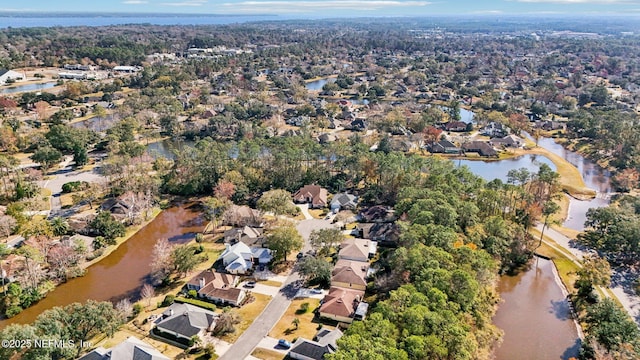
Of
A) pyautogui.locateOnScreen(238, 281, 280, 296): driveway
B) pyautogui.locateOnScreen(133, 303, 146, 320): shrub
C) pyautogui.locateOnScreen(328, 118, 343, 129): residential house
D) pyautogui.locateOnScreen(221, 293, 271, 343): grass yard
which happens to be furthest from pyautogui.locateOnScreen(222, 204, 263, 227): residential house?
pyautogui.locateOnScreen(328, 118, 343, 129): residential house

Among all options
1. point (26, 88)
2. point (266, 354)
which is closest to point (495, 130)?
point (266, 354)

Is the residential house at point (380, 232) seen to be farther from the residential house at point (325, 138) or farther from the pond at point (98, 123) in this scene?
the pond at point (98, 123)

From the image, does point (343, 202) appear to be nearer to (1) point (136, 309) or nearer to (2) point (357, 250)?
(2) point (357, 250)

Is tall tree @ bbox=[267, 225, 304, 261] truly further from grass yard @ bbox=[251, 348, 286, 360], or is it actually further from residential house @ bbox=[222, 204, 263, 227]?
grass yard @ bbox=[251, 348, 286, 360]

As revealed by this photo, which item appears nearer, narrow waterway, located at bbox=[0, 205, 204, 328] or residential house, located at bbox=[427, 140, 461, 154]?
narrow waterway, located at bbox=[0, 205, 204, 328]

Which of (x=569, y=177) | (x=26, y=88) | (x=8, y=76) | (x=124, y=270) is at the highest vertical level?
(x=8, y=76)

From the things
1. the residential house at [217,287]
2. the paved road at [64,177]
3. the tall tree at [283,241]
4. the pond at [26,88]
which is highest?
the pond at [26,88]

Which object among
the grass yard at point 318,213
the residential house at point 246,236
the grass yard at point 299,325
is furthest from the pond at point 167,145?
the grass yard at point 299,325
